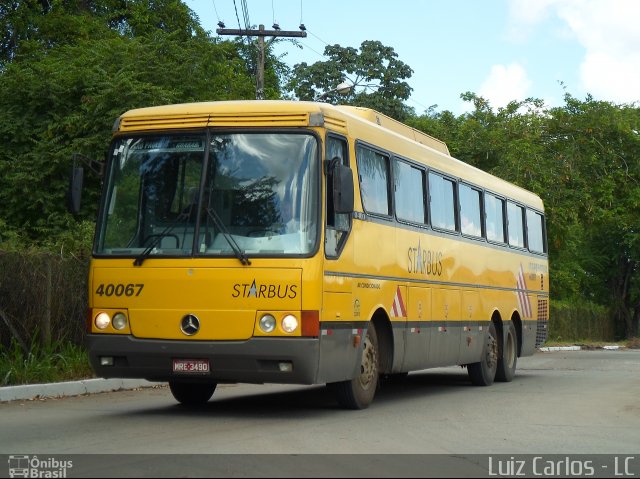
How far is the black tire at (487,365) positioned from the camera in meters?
19.3

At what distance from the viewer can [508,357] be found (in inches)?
819

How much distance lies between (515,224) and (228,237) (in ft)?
36.0

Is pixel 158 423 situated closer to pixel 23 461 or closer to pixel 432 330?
pixel 23 461

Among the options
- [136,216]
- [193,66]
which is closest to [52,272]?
[136,216]

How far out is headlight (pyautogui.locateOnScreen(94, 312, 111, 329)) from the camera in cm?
1270

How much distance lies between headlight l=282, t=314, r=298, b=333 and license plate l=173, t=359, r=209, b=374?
91cm

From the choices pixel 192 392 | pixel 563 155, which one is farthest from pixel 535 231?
pixel 563 155

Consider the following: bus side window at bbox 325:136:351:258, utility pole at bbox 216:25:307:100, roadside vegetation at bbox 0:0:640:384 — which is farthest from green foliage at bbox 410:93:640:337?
bus side window at bbox 325:136:351:258

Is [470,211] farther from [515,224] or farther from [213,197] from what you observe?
[213,197]

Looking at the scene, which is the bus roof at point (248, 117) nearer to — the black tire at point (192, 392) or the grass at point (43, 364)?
the black tire at point (192, 392)

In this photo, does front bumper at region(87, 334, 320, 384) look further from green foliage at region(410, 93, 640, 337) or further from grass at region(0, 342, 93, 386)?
green foliage at region(410, 93, 640, 337)

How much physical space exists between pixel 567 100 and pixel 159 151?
3895 centimetres

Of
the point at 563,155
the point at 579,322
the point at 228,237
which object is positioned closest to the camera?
the point at 228,237

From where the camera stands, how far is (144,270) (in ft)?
41.2
